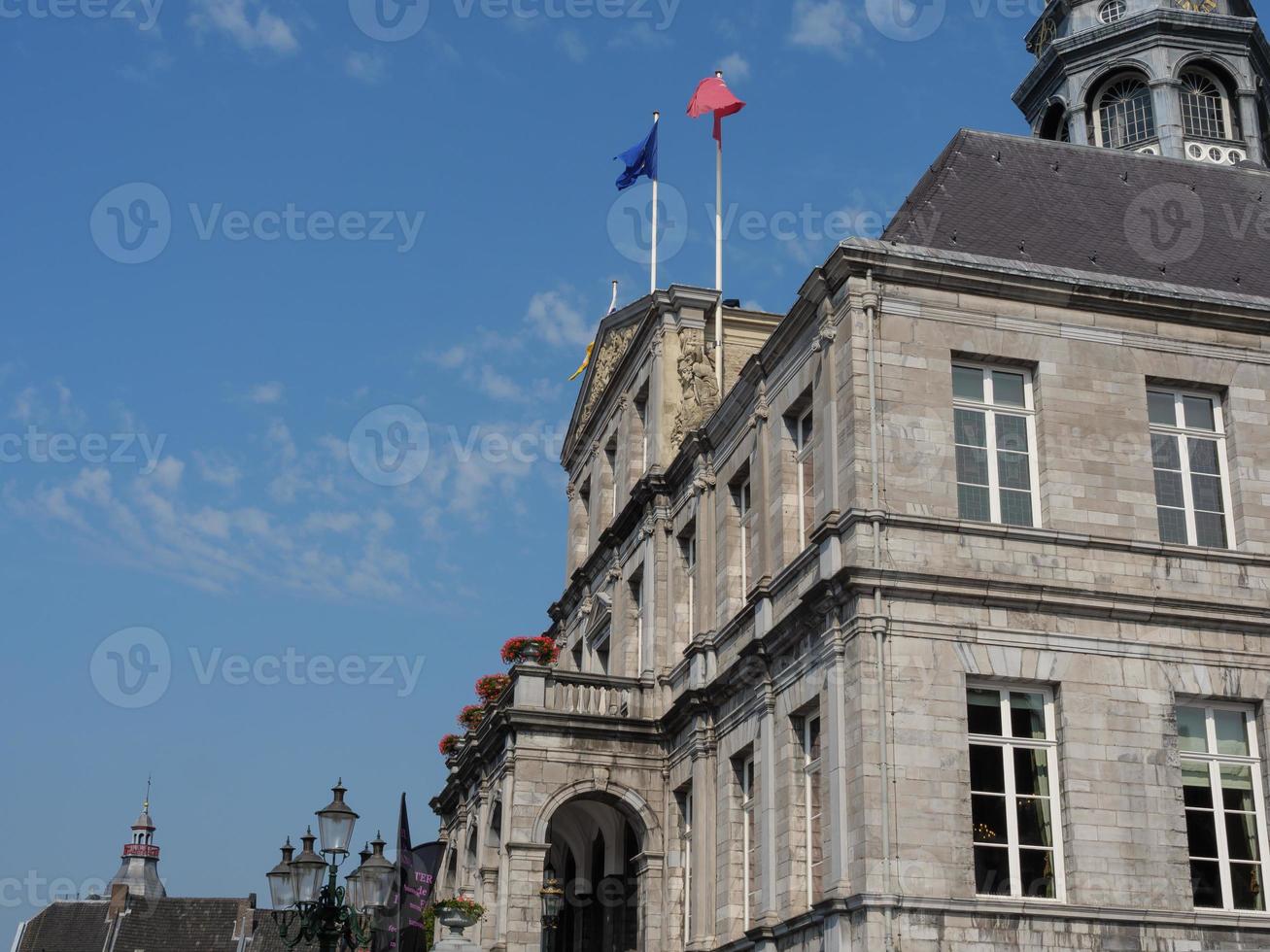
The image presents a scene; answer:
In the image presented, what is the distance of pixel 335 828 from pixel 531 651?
8.05 metres

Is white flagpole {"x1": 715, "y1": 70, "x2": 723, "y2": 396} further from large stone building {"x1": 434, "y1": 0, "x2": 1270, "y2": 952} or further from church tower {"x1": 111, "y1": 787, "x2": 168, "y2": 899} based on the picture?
church tower {"x1": 111, "y1": 787, "x2": 168, "y2": 899}

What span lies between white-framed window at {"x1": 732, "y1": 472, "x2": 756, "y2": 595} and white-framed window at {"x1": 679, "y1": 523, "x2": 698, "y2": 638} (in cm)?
136

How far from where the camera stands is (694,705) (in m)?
23.9

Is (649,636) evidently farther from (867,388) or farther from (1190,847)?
(1190,847)

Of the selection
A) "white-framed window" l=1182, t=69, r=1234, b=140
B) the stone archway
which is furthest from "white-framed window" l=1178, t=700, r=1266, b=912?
"white-framed window" l=1182, t=69, r=1234, b=140

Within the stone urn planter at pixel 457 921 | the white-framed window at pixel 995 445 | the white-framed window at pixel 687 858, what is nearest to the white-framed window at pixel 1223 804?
the white-framed window at pixel 995 445

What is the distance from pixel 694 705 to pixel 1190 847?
7.89 meters

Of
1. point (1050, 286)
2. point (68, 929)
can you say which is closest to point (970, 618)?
point (1050, 286)

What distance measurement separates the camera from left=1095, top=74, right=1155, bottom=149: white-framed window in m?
33.2

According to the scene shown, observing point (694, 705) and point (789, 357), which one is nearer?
point (789, 357)

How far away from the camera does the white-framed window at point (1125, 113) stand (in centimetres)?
3325

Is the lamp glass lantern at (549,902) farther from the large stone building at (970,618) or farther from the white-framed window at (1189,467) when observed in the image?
the white-framed window at (1189,467)

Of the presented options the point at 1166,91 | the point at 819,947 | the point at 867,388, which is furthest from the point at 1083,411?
the point at 1166,91

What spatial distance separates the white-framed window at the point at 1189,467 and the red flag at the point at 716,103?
462 inches
